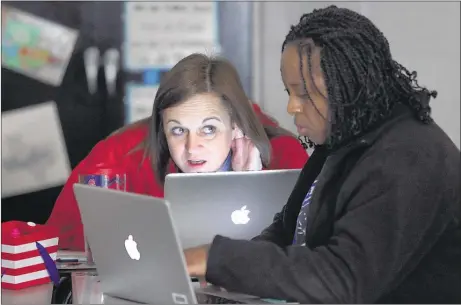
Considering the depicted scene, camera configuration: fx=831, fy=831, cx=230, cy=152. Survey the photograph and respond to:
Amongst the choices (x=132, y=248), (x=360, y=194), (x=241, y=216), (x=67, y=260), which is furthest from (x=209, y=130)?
(x=360, y=194)

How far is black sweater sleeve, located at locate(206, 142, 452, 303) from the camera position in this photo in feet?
4.56

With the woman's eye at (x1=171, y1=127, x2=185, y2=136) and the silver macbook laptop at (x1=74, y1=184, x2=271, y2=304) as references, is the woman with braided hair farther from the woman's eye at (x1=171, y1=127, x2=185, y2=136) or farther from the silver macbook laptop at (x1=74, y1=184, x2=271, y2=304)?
the woman's eye at (x1=171, y1=127, x2=185, y2=136)

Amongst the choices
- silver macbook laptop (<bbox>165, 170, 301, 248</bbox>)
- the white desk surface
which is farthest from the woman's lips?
the white desk surface

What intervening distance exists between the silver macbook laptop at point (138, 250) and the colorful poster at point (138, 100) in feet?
6.71

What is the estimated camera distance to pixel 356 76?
1.47 m

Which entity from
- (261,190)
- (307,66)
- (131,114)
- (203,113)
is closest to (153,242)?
(307,66)

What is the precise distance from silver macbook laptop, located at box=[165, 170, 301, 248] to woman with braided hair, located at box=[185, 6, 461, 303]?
16.5 inches

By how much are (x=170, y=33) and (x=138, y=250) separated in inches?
90.4

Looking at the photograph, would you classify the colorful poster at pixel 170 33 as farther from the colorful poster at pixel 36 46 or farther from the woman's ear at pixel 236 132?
the woman's ear at pixel 236 132

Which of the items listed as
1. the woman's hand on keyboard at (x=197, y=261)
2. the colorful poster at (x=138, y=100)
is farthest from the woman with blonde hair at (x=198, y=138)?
the colorful poster at (x=138, y=100)

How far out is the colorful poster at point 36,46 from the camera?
3.56 metres

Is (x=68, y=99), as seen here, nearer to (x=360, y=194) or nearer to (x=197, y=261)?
(x=197, y=261)

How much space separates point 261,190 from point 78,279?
1.56 ft

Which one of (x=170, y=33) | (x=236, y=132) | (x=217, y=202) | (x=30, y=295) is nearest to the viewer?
(x=30, y=295)
